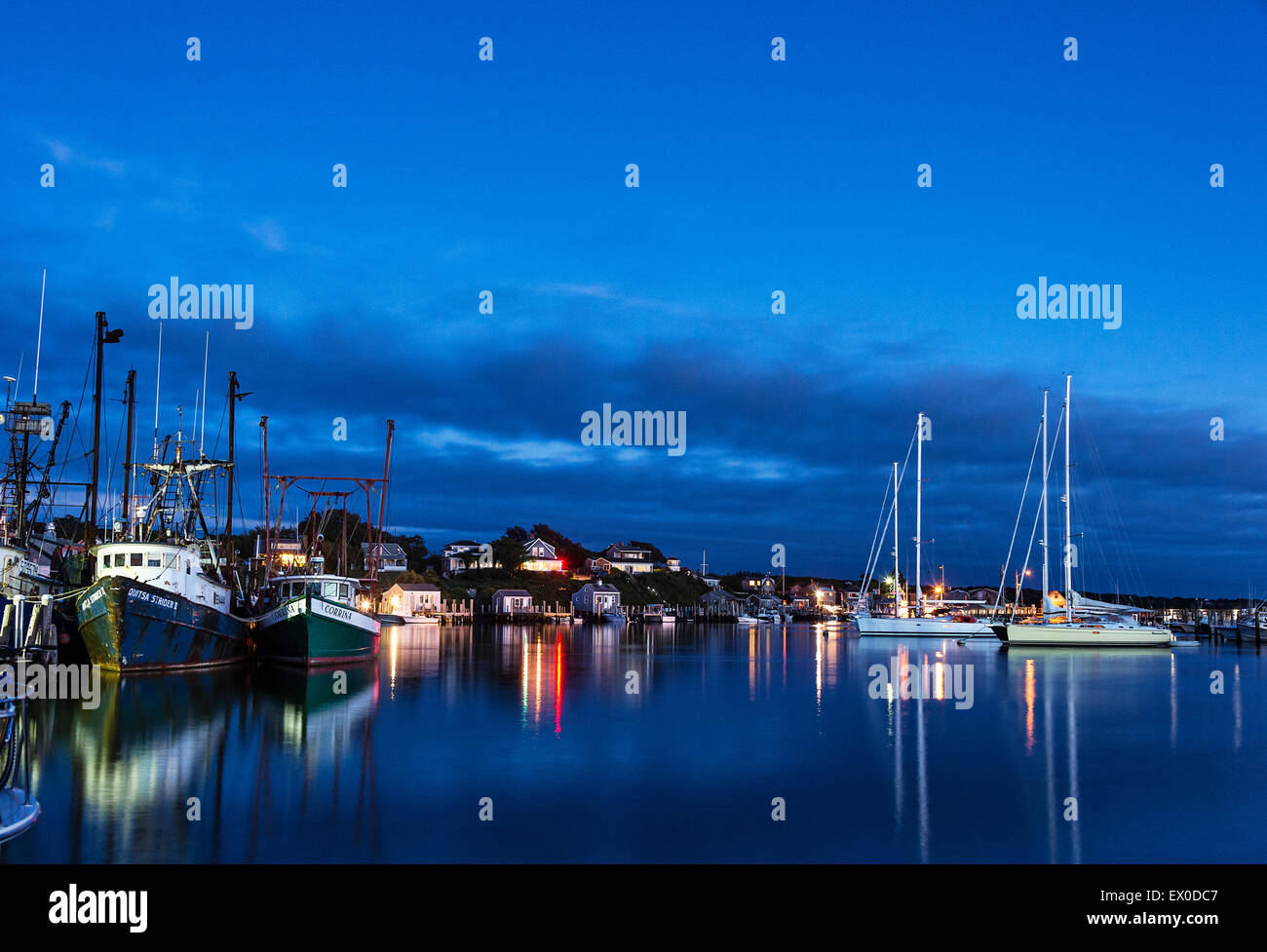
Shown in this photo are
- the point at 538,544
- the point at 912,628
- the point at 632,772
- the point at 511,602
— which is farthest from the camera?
the point at 538,544

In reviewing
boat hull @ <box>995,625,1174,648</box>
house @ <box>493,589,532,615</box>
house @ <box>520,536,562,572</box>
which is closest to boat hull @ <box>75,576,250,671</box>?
boat hull @ <box>995,625,1174,648</box>

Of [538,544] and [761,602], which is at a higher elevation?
[538,544]

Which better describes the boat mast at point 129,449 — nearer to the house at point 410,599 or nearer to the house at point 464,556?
the house at point 410,599

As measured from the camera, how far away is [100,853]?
13680 mm

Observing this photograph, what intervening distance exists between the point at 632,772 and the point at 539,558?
138712mm

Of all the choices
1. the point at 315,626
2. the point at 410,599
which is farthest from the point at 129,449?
the point at 410,599

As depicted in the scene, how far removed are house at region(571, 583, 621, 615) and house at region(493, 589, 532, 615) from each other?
347 inches

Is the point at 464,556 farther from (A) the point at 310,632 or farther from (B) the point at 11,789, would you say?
(B) the point at 11,789

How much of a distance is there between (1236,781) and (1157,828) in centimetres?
610

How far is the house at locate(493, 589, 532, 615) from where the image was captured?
133000 mm

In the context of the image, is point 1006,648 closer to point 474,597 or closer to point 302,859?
point 302,859

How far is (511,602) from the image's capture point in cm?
13312

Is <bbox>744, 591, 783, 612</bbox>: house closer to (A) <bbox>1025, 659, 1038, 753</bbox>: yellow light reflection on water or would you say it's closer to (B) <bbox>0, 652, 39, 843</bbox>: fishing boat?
(A) <bbox>1025, 659, 1038, 753</bbox>: yellow light reflection on water
